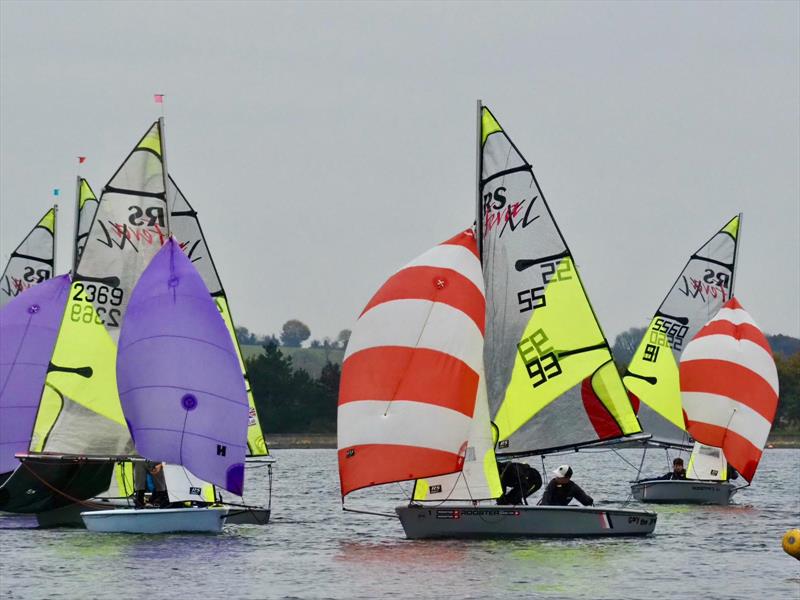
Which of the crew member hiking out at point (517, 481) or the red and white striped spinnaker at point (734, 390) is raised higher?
the red and white striped spinnaker at point (734, 390)

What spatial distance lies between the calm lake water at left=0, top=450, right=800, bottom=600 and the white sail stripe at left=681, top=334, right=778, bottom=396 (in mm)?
6609

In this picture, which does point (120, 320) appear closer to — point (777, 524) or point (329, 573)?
point (329, 573)

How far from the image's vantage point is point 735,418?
51625mm

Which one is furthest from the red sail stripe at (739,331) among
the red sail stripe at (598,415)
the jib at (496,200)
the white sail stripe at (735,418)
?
the jib at (496,200)

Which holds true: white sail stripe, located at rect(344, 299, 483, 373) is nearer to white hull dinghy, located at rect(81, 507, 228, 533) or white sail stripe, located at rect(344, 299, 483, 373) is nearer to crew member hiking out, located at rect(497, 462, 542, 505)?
crew member hiking out, located at rect(497, 462, 542, 505)

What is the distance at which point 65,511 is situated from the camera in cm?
4300

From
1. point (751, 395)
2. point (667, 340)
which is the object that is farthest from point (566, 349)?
point (667, 340)

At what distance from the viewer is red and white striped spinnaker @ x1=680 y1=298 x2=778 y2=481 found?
169 feet

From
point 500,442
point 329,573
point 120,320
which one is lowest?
point 329,573

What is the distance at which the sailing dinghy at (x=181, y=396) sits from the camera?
125 feet

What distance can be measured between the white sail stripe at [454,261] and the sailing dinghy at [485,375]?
1.1 inches

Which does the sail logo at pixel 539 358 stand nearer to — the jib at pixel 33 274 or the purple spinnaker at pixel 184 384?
the purple spinnaker at pixel 184 384

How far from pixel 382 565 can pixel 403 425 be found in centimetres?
273

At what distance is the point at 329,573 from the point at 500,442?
4918mm
